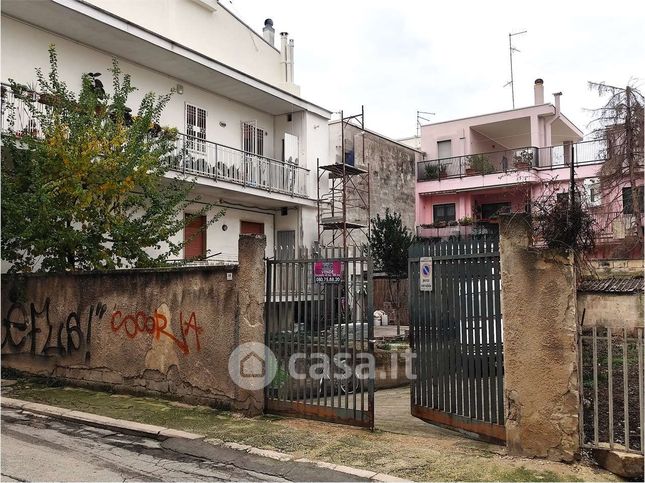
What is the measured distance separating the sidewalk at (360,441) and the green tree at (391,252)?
38.9ft

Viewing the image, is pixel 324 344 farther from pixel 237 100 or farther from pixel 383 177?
pixel 383 177

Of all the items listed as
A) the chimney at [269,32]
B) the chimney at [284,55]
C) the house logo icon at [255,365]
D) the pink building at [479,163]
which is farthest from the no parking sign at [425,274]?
the pink building at [479,163]

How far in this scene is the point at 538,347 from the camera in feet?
18.1

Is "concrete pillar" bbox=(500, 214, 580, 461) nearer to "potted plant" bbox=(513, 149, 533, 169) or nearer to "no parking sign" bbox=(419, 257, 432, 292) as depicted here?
"no parking sign" bbox=(419, 257, 432, 292)

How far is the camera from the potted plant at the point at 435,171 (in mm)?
29094

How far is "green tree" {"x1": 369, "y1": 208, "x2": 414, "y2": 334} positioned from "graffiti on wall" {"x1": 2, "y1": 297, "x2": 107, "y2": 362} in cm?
1230

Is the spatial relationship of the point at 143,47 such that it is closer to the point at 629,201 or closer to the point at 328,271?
the point at 328,271

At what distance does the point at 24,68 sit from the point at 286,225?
9.23 m

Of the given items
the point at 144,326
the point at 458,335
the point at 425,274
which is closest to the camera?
the point at 458,335

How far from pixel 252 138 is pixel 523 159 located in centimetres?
1540

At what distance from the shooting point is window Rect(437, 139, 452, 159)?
1214 inches

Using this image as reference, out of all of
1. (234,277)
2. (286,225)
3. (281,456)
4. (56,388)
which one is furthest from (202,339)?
(286,225)

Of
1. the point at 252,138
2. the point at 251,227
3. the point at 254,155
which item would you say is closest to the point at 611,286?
the point at 254,155

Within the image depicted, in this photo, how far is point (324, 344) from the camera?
7.11 metres
